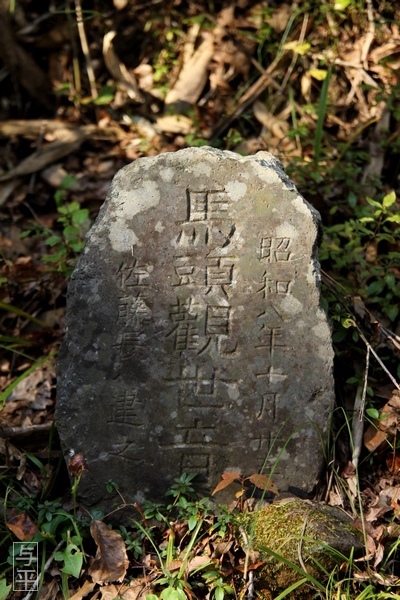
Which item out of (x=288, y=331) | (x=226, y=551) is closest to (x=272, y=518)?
(x=226, y=551)

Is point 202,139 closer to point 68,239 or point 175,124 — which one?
point 175,124

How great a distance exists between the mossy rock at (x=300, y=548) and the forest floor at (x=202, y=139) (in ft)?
1.33

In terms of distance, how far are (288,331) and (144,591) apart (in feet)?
4.36

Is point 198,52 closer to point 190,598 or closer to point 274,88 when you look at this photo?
point 274,88

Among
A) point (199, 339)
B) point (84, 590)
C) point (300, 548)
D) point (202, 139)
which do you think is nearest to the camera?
point (300, 548)

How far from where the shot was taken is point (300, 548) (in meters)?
2.65

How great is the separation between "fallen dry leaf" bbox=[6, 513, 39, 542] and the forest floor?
0.19 m

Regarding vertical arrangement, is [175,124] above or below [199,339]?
above

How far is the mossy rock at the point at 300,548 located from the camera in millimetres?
2656

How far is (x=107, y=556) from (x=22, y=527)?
0.43 metres

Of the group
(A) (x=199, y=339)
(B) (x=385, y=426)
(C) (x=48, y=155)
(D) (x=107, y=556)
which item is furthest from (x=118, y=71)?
(D) (x=107, y=556)

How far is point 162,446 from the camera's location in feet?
10.2

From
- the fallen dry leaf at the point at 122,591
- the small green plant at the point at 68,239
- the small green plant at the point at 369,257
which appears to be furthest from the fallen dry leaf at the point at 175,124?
the fallen dry leaf at the point at 122,591

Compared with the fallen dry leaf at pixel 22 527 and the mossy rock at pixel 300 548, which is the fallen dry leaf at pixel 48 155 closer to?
the fallen dry leaf at pixel 22 527
